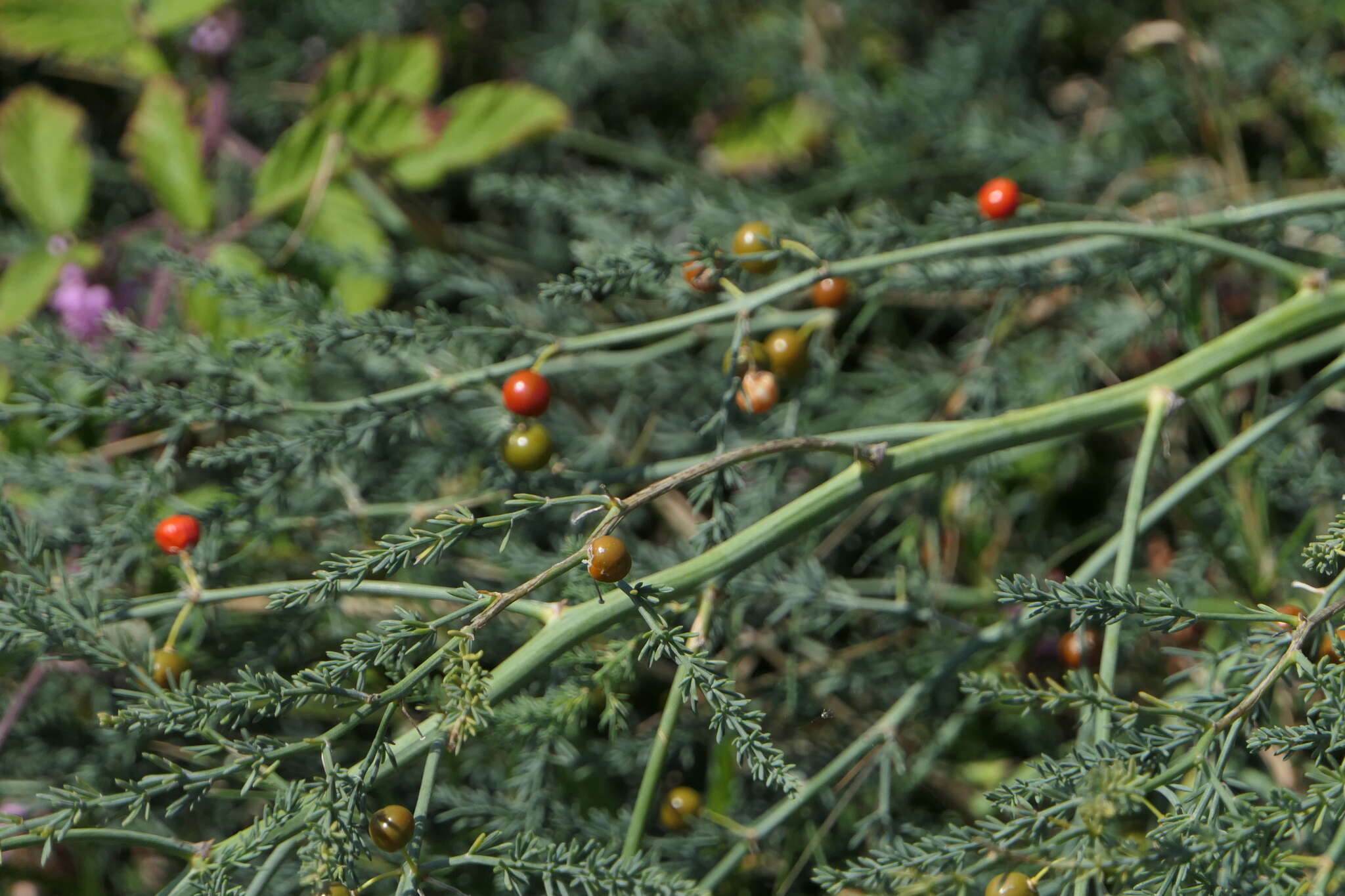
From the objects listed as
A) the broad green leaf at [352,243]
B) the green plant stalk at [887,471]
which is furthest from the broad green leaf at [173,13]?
the green plant stalk at [887,471]

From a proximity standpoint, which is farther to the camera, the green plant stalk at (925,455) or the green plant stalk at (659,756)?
the green plant stalk at (659,756)

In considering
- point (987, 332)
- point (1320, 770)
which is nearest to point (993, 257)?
point (987, 332)

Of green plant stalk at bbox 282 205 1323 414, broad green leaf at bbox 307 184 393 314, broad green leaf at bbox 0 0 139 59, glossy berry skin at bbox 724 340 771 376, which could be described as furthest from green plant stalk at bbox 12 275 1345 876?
broad green leaf at bbox 0 0 139 59

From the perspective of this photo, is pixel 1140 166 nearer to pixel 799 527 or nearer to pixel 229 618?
pixel 799 527

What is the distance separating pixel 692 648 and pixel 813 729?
0.78 metres

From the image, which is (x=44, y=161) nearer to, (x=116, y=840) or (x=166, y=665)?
(x=166, y=665)

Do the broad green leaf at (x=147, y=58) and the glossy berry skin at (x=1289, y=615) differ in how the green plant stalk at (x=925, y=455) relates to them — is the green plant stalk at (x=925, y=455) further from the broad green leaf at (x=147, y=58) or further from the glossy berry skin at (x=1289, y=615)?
the broad green leaf at (x=147, y=58)

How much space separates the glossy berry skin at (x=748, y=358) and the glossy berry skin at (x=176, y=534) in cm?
73

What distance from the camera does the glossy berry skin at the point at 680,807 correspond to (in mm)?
1595

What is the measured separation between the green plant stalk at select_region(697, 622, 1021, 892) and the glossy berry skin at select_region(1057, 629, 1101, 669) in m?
0.12

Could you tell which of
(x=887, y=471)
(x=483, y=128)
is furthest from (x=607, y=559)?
(x=483, y=128)

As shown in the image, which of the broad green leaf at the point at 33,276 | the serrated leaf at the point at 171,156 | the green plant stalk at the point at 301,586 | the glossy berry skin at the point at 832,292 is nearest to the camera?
the green plant stalk at the point at 301,586

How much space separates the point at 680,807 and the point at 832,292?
2.69 ft

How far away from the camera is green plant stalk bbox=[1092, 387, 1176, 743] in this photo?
119 centimetres
